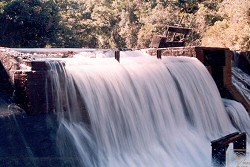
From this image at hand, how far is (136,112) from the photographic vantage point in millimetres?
7656

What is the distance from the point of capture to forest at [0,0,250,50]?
19625mm

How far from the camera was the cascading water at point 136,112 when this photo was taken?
249 inches

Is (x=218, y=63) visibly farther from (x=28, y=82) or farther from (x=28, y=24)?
(x=28, y=24)

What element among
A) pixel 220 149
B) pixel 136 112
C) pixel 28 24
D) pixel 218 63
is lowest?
pixel 220 149

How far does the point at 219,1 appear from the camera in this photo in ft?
91.8

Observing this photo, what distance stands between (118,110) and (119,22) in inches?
1145

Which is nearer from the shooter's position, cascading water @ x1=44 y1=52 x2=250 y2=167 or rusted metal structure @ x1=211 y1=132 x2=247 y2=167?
cascading water @ x1=44 y1=52 x2=250 y2=167

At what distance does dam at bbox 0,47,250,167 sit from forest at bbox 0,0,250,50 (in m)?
10.1

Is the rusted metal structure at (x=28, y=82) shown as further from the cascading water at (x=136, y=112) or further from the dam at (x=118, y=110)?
the cascading water at (x=136, y=112)

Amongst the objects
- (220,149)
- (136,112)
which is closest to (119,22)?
(136,112)

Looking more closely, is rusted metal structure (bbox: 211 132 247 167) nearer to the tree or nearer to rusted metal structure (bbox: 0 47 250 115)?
rusted metal structure (bbox: 0 47 250 115)

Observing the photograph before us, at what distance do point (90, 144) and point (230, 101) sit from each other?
20.2ft

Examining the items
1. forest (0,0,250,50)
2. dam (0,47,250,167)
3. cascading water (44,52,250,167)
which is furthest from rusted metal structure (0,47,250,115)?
forest (0,0,250,50)

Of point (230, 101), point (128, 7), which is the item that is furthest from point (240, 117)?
point (128, 7)
